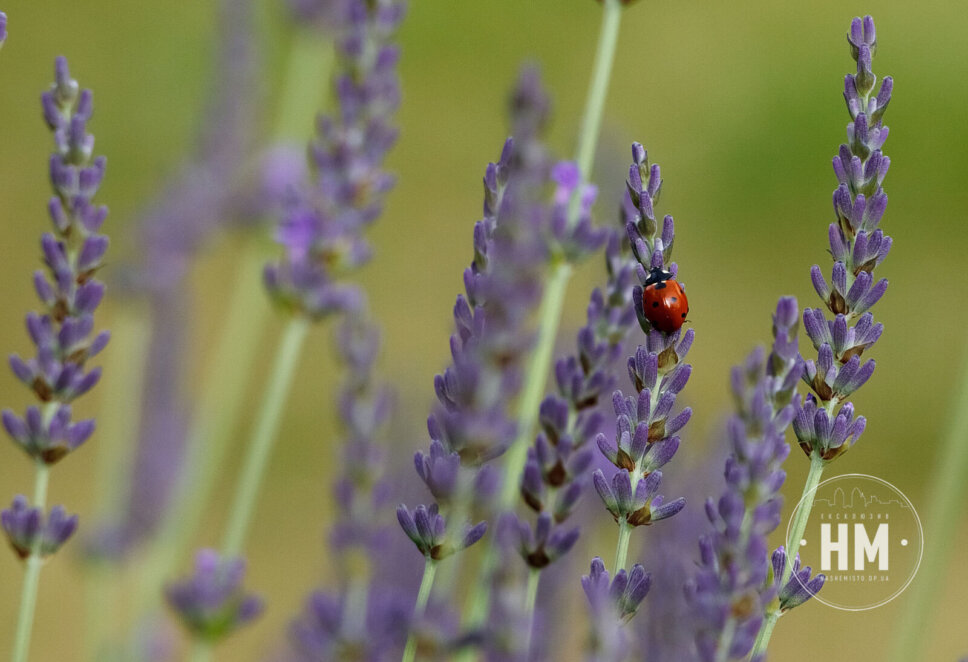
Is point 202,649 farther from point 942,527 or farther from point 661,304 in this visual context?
point 942,527

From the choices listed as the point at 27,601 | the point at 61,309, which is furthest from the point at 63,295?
the point at 27,601

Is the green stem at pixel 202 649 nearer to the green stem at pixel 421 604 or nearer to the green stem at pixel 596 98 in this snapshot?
the green stem at pixel 421 604

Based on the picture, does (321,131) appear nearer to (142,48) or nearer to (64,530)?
(64,530)

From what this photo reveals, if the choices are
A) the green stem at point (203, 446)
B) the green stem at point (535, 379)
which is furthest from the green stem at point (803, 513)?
the green stem at point (203, 446)

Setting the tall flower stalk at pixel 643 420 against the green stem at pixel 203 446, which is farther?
the green stem at pixel 203 446

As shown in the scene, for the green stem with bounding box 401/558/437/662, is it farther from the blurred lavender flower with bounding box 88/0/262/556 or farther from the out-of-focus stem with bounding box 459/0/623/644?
the blurred lavender flower with bounding box 88/0/262/556

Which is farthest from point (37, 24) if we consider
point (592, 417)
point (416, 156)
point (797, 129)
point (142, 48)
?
point (592, 417)
